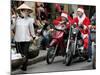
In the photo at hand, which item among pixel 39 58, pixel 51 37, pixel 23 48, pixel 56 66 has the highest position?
pixel 51 37

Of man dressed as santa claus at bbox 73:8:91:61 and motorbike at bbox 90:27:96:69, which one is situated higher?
man dressed as santa claus at bbox 73:8:91:61

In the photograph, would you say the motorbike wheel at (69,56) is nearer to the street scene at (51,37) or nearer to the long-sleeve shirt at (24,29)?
the street scene at (51,37)

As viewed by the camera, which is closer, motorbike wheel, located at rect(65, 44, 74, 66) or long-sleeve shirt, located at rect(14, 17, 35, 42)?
long-sleeve shirt, located at rect(14, 17, 35, 42)

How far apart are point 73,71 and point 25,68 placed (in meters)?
0.65

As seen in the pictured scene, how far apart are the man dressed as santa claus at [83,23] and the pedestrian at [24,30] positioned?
2.01ft

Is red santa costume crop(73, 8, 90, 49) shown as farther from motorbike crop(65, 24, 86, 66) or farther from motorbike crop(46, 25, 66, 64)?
motorbike crop(46, 25, 66, 64)

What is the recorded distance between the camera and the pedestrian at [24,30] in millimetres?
2426

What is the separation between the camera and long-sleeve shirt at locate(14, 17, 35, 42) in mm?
2422

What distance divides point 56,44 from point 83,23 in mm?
469

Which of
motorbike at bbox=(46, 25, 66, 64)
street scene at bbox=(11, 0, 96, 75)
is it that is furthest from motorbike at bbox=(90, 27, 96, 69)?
motorbike at bbox=(46, 25, 66, 64)

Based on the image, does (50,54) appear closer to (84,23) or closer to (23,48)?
(23,48)

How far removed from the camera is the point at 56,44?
262 cm

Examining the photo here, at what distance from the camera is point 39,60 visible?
8.27 ft

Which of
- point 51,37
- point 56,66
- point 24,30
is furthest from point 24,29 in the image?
point 56,66
